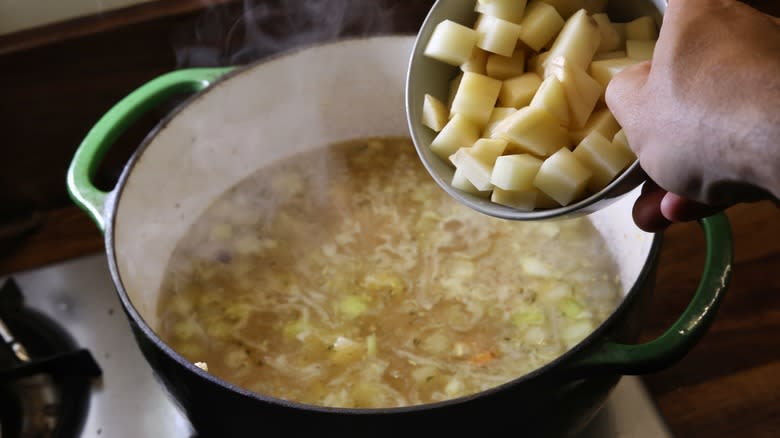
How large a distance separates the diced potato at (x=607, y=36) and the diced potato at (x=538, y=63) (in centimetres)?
6

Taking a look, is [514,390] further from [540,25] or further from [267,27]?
[267,27]

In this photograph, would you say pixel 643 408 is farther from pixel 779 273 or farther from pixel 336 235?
pixel 336 235

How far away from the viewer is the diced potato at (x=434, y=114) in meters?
0.97

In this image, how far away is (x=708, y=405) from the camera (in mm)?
1159

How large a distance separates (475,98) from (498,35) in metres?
0.08

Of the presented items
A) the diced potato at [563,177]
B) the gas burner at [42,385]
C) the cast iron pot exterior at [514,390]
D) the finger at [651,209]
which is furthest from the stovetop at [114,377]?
the diced potato at [563,177]

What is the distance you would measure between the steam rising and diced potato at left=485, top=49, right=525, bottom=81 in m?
0.61

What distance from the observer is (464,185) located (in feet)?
3.02

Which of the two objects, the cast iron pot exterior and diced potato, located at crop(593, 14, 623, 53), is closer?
the cast iron pot exterior

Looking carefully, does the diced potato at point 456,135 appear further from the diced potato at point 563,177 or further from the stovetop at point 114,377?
the stovetop at point 114,377

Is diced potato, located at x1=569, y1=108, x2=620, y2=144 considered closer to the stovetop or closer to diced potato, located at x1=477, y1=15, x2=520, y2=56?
diced potato, located at x1=477, y1=15, x2=520, y2=56

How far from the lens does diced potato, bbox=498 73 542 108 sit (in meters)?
0.93

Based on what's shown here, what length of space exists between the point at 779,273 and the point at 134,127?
1.24 meters

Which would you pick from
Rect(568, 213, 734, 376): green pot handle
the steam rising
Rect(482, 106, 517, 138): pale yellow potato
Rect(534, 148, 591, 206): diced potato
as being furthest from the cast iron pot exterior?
the steam rising
